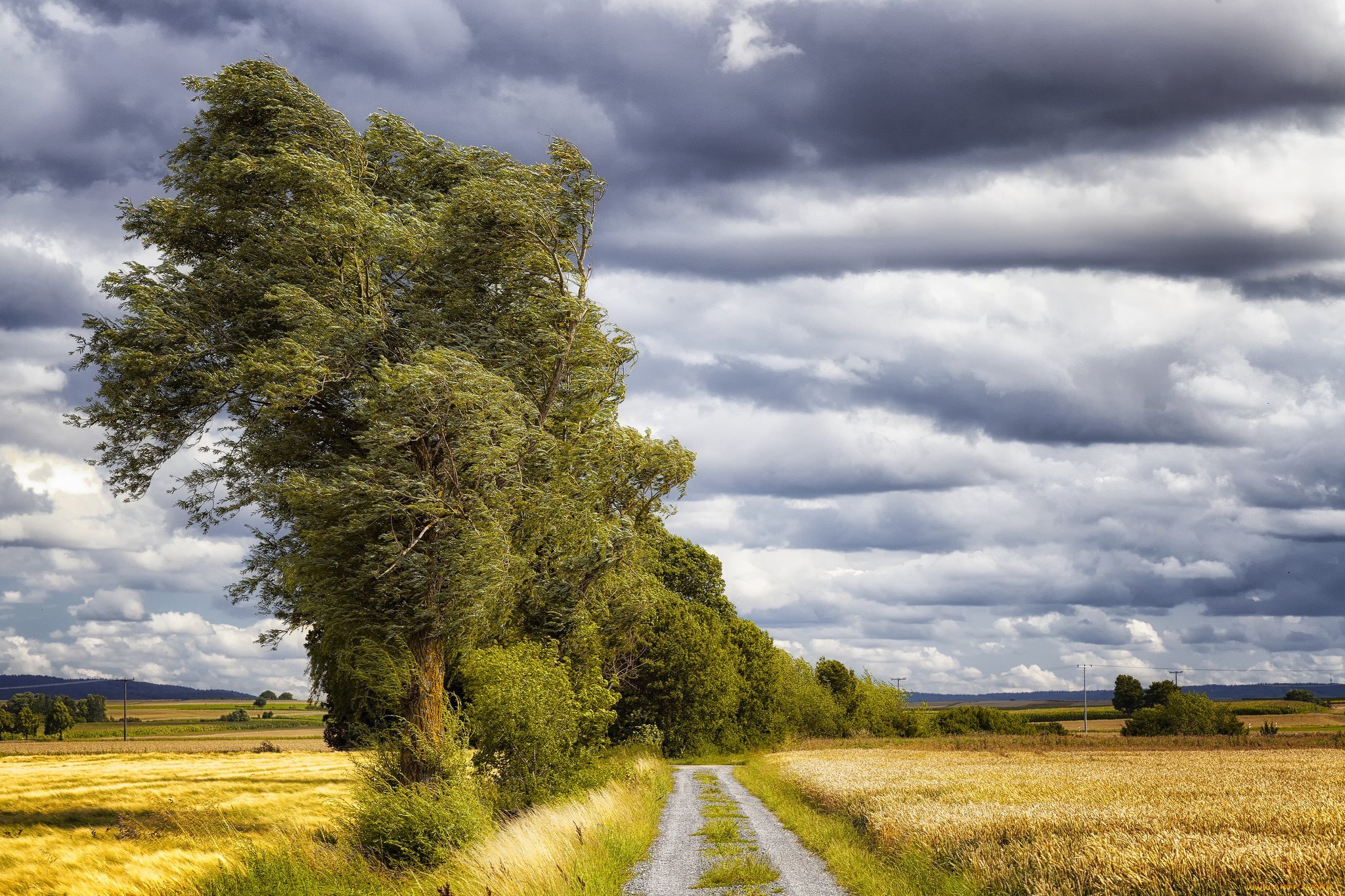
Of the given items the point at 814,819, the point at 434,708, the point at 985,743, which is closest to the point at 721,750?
the point at 985,743

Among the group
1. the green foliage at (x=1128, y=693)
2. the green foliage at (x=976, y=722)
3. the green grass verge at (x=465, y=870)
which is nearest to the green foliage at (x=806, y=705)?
the green foliage at (x=976, y=722)

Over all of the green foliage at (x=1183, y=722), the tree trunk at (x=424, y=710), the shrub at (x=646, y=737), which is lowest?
the green foliage at (x=1183, y=722)

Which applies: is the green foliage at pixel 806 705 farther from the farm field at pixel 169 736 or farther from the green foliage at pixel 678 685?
the farm field at pixel 169 736

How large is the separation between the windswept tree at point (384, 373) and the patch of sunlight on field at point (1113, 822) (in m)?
11.2

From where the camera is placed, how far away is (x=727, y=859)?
62.9 feet

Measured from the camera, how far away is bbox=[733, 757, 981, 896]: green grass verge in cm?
1493

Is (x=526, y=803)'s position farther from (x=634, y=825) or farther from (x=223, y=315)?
(x=223, y=315)

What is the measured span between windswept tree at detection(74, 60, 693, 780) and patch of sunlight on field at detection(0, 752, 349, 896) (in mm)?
5937

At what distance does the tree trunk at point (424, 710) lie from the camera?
2081 cm

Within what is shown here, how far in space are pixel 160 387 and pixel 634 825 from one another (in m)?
16.9

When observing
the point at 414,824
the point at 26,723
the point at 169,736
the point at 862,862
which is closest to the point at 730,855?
the point at 862,862

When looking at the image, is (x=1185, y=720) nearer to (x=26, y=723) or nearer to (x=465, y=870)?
(x=465, y=870)

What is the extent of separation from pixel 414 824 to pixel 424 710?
4824 mm

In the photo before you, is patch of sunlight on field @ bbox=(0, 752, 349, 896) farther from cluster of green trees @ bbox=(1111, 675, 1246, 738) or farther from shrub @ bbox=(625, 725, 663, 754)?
cluster of green trees @ bbox=(1111, 675, 1246, 738)
